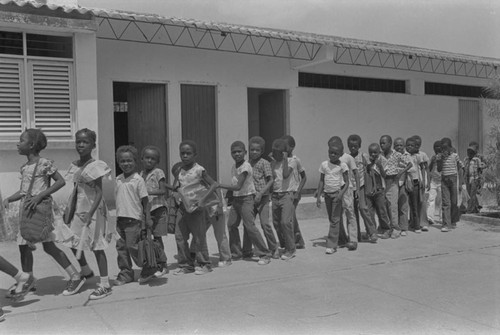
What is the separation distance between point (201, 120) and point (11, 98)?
3.99 metres

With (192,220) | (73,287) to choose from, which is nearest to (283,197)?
(192,220)

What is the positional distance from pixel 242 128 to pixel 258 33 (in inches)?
101

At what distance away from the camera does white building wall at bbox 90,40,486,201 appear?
950 cm

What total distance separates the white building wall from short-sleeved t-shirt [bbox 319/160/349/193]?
4561 millimetres

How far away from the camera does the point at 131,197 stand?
477cm

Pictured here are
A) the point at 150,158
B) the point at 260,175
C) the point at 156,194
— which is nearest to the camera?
the point at 156,194

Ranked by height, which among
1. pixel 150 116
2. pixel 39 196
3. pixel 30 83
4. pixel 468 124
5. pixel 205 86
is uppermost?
pixel 205 86

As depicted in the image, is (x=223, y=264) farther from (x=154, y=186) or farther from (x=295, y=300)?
(x=295, y=300)

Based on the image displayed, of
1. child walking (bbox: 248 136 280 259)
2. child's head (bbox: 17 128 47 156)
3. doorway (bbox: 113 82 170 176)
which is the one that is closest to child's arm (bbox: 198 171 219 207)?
child walking (bbox: 248 136 280 259)

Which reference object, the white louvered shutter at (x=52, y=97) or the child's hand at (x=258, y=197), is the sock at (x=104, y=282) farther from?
the white louvered shutter at (x=52, y=97)

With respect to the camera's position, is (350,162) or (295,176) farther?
(350,162)

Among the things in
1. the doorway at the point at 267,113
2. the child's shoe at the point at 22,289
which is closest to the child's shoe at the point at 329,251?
the child's shoe at the point at 22,289

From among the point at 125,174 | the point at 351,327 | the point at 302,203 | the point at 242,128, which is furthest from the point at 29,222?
the point at 242,128

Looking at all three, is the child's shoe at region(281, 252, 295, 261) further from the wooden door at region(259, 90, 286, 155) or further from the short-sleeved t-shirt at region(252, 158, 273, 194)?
the wooden door at region(259, 90, 286, 155)
